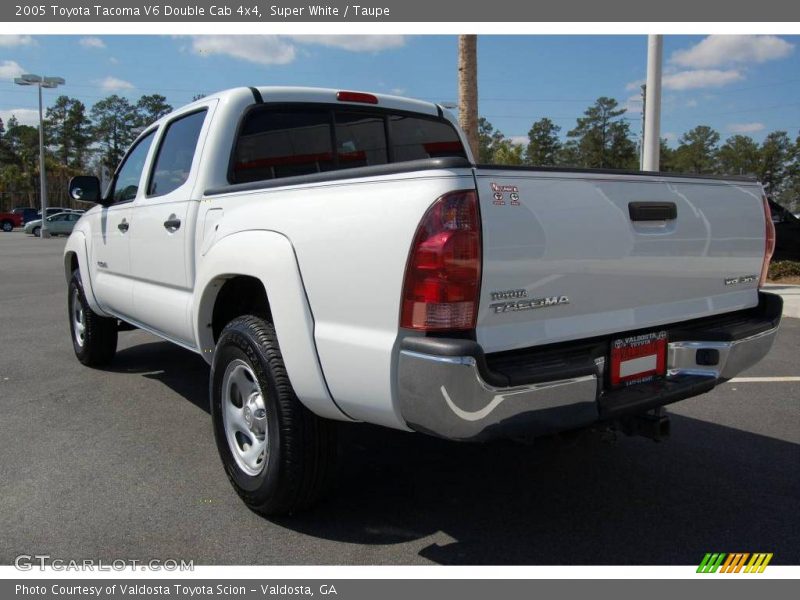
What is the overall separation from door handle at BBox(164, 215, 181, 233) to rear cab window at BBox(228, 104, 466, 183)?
409 mm

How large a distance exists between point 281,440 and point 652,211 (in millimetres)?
1879

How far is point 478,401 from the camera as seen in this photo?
7.73 ft

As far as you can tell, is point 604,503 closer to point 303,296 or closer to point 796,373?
point 303,296

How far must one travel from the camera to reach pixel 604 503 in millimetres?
3420

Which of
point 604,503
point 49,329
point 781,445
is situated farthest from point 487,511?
point 49,329

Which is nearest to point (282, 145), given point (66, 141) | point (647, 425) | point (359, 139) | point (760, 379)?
point (359, 139)

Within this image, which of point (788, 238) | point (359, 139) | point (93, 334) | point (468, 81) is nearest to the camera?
point (359, 139)

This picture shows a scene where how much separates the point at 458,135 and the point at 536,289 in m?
2.78

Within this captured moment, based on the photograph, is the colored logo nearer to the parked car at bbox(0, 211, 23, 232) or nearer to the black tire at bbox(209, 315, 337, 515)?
the black tire at bbox(209, 315, 337, 515)

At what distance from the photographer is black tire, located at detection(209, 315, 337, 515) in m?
2.97

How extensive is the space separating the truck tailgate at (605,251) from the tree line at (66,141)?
79.0 m

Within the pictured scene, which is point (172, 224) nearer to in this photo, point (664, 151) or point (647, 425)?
point (647, 425)

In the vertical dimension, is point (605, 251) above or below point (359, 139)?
below

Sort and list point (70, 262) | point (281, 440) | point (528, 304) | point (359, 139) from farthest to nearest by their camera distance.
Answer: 1. point (70, 262)
2. point (359, 139)
3. point (281, 440)
4. point (528, 304)
